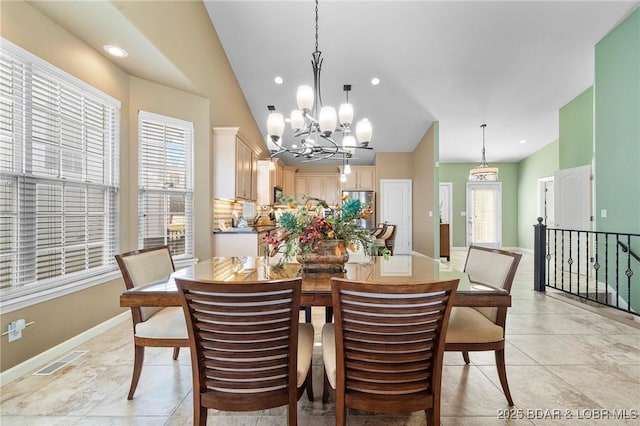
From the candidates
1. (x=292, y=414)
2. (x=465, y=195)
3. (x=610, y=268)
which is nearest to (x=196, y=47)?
(x=292, y=414)

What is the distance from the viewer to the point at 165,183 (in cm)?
352

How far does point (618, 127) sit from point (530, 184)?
5.09 metres

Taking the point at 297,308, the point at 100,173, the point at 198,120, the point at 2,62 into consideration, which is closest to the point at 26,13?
the point at 2,62

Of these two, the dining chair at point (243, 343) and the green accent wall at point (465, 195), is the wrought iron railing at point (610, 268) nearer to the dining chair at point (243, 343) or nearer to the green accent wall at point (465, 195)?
the dining chair at point (243, 343)

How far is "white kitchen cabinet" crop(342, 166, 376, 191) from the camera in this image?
7801 mm

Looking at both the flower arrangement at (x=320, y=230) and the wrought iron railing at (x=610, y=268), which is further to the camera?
the wrought iron railing at (x=610, y=268)

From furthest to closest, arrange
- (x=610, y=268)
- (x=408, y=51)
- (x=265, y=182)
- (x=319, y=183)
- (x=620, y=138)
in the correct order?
1. (x=319, y=183)
2. (x=265, y=182)
3. (x=408, y=51)
4. (x=610, y=268)
5. (x=620, y=138)

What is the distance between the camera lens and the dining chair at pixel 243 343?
1.12 meters

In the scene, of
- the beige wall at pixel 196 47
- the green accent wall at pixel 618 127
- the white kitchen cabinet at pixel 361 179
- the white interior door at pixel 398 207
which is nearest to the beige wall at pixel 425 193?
the white interior door at pixel 398 207

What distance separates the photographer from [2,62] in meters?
1.96

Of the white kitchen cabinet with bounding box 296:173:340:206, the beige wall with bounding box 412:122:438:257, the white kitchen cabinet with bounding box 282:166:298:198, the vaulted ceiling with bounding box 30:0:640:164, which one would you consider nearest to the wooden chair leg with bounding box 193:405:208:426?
the vaulted ceiling with bounding box 30:0:640:164

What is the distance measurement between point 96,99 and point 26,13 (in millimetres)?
761

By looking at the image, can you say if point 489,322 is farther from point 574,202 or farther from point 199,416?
point 574,202

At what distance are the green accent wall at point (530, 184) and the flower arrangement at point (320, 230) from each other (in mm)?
7678
